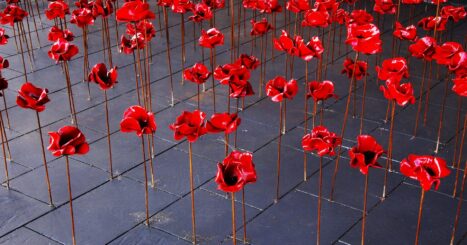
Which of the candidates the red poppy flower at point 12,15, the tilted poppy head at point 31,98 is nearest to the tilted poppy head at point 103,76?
the tilted poppy head at point 31,98

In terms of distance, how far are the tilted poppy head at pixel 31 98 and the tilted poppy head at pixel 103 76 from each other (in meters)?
0.37

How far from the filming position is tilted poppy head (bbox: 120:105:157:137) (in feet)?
9.14

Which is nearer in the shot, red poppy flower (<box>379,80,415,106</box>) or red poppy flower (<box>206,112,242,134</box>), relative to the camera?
red poppy flower (<box>206,112,242,134</box>)

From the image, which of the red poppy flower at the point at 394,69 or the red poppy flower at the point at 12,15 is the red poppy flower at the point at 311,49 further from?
the red poppy flower at the point at 12,15

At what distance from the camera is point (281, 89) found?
3199 millimetres

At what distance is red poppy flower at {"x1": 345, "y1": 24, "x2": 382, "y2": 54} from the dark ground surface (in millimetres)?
771

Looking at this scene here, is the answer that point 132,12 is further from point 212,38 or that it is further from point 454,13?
point 454,13

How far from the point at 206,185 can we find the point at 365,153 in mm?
1095

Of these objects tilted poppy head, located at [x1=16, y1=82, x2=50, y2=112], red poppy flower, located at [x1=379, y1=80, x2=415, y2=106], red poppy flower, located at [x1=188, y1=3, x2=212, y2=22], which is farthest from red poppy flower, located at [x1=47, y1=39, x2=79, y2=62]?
red poppy flower, located at [x1=379, y1=80, x2=415, y2=106]

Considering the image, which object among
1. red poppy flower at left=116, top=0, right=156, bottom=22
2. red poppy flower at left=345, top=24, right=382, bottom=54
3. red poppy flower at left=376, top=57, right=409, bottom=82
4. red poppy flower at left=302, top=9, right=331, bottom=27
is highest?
red poppy flower at left=116, top=0, right=156, bottom=22

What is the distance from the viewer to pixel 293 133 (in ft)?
13.4

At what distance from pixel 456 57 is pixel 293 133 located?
43.8 inches

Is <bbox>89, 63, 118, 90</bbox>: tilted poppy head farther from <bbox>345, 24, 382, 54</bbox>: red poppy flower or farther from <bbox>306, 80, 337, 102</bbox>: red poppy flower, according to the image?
<bbox>345, 24, 382, 54</bbox>: red poppy flower

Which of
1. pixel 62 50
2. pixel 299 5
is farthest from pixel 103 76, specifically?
pixel 299 5
